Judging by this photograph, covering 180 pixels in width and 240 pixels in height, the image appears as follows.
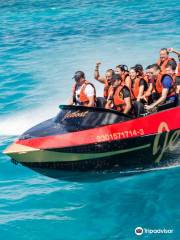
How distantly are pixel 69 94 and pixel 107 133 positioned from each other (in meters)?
7.06

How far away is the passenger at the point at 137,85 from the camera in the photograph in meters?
9.33

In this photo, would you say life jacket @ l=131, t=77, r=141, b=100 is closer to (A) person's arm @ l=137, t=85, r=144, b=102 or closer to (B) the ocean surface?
(A) person's arm @ l=137, t=85, r=144, b=102

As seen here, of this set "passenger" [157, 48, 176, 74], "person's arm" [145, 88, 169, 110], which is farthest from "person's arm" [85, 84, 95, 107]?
"passenger" [157, 48, 176, 74]

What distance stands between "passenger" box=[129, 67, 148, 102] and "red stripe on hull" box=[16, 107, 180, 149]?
712mm

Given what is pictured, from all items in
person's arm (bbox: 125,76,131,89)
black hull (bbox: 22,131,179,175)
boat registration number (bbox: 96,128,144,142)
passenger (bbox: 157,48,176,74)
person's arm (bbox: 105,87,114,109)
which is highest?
passenger (bbox: 157,48,176,74)

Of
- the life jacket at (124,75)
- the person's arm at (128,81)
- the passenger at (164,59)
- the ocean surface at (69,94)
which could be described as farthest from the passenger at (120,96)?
the passenger at (164,59)

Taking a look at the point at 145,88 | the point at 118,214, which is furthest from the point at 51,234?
the point at 145,88

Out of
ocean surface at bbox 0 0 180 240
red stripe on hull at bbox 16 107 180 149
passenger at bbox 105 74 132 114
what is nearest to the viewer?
ocean surface at bbox 0 0 180 240

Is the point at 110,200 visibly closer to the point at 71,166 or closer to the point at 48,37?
the point at 71,166

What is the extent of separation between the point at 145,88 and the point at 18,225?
3.28 m

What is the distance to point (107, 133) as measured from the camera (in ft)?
28.2

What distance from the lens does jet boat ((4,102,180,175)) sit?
28.1 feet

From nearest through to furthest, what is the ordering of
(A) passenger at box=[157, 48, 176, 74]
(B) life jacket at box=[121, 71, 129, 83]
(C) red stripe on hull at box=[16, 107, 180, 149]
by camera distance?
(C) red stripe on hull at box=[16, 107, 180, 149] < (B) life jacket at box=[121, 71, 129, 83] < (A) passenger at box=[157, 48, 176, 74]

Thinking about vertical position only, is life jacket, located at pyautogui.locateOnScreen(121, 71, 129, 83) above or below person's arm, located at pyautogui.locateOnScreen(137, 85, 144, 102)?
above
